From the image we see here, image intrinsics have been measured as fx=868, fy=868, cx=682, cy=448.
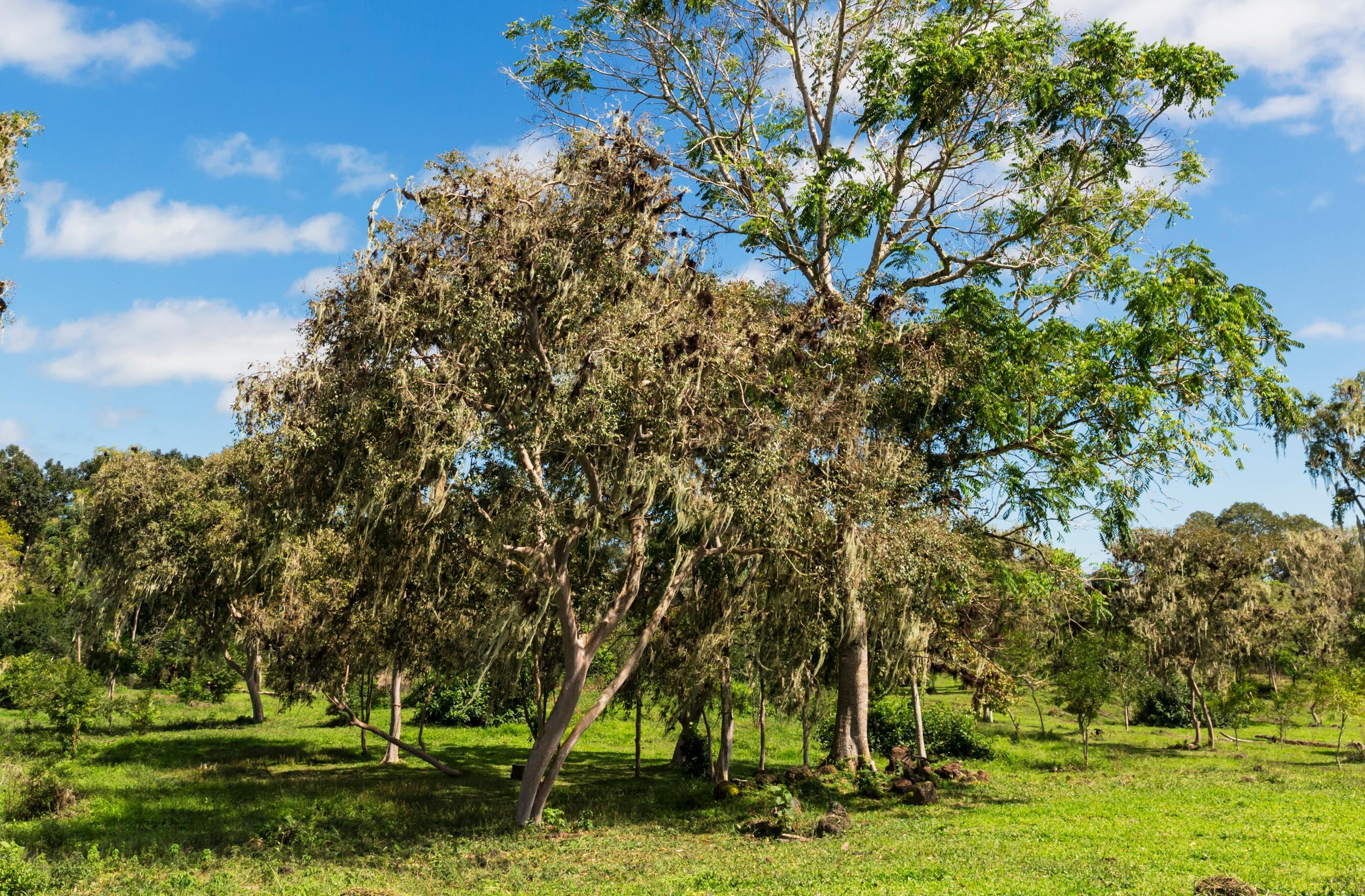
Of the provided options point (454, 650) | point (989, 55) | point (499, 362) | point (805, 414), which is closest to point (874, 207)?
point (989, 55)

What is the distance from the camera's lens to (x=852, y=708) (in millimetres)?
19766

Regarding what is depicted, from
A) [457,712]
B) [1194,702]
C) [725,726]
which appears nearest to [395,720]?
[457,712]

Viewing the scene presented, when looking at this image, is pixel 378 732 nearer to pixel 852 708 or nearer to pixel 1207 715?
pixel 852 708

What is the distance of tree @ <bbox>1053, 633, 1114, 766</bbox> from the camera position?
23.8m

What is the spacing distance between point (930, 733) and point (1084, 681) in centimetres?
492

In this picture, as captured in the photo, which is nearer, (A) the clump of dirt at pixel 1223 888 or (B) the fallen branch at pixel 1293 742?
(A) the clump of dirt at pixel 1223 888

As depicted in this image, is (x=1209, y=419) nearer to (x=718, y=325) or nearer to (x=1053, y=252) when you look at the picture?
(x=1053, y=252)

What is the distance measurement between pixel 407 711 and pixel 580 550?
22.4m

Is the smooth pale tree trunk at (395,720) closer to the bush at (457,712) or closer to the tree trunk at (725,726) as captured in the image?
the bush at (457,712)

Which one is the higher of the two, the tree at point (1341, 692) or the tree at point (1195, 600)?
the tree at point (1195, 600)

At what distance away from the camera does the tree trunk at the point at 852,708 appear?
19406 millimetres

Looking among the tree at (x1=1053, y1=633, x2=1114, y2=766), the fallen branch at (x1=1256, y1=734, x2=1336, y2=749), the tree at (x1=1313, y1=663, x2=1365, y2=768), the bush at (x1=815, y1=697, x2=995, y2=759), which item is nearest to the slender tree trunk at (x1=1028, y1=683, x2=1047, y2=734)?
the tree at (x1=1053, y1=633, x2=1114, y2=766)

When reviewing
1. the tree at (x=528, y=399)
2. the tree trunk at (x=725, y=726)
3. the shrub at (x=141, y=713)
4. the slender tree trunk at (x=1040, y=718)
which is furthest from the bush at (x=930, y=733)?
the shrub at (x=141, y=713)

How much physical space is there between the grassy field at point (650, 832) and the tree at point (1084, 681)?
1.46 meters
